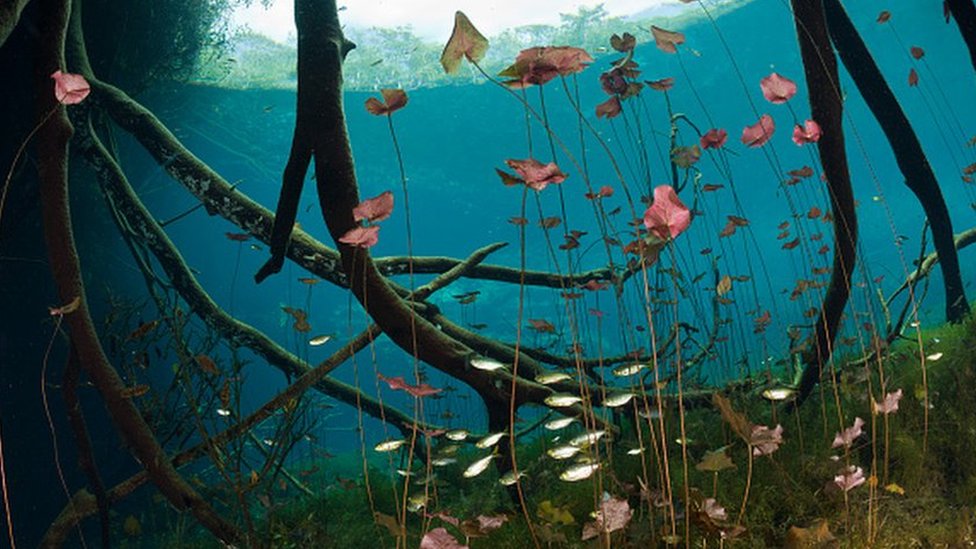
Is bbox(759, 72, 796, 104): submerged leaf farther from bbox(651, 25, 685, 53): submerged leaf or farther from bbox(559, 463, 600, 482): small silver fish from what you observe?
bbox(559, 463, 600, 482): small silver fish

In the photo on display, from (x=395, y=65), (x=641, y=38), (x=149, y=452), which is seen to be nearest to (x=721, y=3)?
(x=641, y=38)

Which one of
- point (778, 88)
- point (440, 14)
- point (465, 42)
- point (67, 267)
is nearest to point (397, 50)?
point (440, 14)

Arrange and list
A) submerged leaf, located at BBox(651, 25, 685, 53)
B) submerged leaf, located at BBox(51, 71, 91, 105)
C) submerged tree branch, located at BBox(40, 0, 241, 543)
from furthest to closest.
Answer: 1. submerged tree branch, located at BBox(40, 0, 241, 543)
2. submerged leaf, located at BBox(651, 25, 685, 53)
3. submerged leaf, located at BBox(51, 71, 91, 105)

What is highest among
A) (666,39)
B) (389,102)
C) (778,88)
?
(666,39)

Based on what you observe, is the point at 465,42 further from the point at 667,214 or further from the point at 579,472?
the point at 579,472

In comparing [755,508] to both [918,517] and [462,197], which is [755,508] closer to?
[918,517]

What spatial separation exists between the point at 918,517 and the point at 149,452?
3.54 metres

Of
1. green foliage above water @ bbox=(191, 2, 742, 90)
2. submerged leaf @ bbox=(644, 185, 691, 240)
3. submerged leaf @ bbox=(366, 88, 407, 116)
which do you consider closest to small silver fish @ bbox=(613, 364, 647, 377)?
submerged leaf @ bbox=(644, 185, 691, 240)

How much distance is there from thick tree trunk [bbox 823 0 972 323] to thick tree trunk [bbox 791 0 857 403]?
3.70 ft

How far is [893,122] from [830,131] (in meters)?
1.56

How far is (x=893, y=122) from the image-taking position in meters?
3.94

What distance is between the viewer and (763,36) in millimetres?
35344

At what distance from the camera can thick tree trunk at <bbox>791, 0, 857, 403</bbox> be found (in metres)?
2.73

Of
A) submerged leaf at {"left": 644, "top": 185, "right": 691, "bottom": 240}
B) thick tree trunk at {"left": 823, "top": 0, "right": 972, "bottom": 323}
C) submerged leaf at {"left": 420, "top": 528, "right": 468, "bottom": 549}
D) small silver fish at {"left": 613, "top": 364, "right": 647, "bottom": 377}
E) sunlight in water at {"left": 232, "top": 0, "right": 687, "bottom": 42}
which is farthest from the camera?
sunlight in water at {"left": 232, "top": 0, "right": 687, "bottom": 42}
